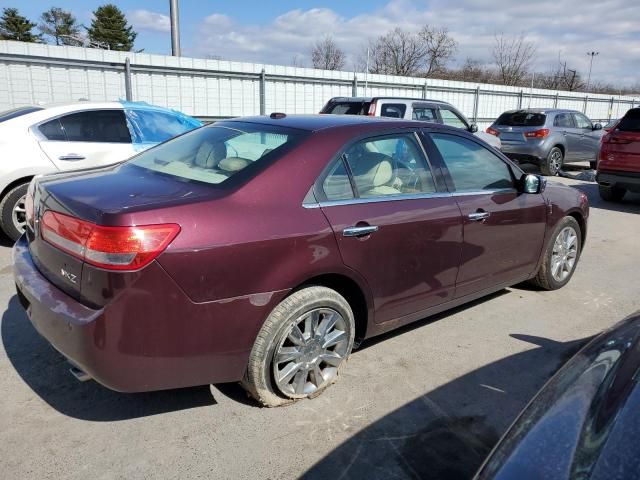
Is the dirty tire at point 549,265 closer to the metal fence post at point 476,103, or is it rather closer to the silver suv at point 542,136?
the silver suv at point 542,136

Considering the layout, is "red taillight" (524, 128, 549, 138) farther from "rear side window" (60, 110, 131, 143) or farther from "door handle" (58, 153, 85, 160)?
"door handle" (58, 153, 85, 160)

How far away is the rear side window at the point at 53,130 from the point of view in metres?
5.92

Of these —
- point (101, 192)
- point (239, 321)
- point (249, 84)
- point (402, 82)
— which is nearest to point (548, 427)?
point (239, 321)

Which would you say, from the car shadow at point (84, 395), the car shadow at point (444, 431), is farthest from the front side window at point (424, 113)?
the car shadow at point (84, 395)

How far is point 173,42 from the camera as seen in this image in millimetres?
13172

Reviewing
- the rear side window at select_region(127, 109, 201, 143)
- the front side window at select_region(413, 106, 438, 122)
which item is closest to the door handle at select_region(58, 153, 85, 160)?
the rear side window at select_region(127, 109, 201, 143)

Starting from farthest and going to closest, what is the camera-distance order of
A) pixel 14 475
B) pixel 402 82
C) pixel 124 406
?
pixel 402 82, pixel 124 406, pixel 14 475

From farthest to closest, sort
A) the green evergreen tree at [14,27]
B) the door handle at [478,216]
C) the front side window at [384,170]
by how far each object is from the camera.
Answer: the green evergreen tree at [14,27], the door handle at [478,216], the front side window at [384,170]

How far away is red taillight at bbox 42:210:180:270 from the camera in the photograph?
236 cm

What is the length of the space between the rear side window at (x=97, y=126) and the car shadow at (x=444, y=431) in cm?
494

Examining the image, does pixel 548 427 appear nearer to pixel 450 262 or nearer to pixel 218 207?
pixel 218 207

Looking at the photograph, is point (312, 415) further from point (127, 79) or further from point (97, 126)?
point (127, 79)

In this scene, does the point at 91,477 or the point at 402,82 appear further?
the point at 402,82

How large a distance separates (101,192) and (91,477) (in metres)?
1.36
